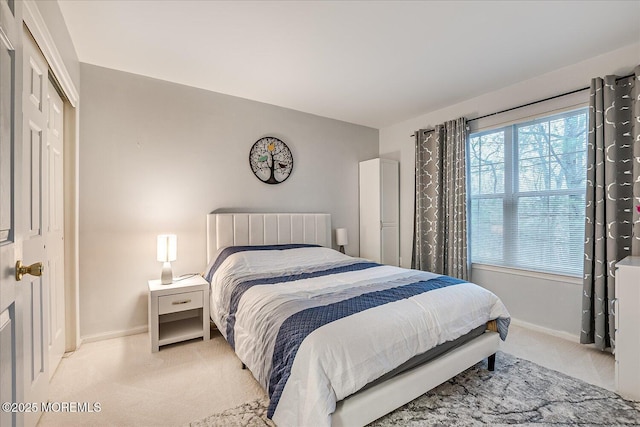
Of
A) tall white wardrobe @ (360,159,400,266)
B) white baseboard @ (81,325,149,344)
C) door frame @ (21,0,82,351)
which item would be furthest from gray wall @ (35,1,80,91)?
tall white wardrobe @ (360,159,400,266)

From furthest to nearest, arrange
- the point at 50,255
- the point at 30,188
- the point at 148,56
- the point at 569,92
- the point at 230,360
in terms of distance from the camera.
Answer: the point at 569,92
the point at 148,56
the point at 230,360
the point at 50,255
the point at 30,188

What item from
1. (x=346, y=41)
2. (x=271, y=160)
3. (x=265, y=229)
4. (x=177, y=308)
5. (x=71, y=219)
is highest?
(x=346, y=41)

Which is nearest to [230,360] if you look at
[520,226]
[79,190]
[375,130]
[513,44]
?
[79,190]

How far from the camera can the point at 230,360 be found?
238cm

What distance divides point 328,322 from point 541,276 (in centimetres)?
265

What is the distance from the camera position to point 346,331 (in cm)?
148

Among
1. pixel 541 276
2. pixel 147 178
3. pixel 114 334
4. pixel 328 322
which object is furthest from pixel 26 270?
pixel 541 276

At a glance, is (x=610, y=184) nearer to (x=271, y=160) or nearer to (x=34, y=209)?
(x=271, y=160)

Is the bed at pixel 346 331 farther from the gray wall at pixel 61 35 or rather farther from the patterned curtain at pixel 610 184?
the gray wall at pixel 61 35

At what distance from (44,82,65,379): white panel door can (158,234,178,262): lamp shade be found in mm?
703

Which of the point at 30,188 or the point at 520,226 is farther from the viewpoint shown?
the point at 520,226

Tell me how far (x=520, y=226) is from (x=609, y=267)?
831 millimetres

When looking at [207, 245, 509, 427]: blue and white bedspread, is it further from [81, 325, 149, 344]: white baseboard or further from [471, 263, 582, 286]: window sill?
[471, 263, 582, 286]: window sill

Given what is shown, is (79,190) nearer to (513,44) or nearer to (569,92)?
(513,44)
